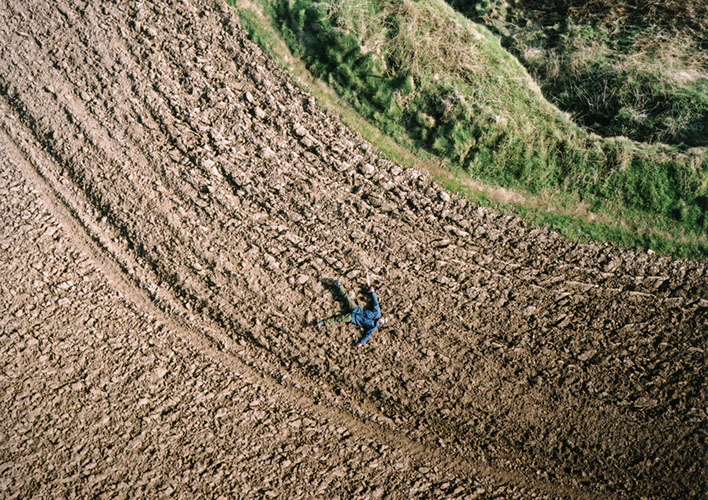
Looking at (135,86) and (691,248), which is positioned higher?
(135,86)

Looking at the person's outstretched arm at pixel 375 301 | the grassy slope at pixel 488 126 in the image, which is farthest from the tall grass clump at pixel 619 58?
the person's outstretched arm at pixel 375 301

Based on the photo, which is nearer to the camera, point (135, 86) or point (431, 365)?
point (431, 365)

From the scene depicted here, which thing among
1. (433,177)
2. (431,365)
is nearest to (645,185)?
(433,177)

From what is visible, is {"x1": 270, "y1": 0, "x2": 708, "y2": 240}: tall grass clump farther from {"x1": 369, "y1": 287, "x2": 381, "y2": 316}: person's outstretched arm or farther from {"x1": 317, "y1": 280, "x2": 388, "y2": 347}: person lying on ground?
{"x1": 317, "y1": 280, "x2": 388, "y2": 347}: person lying on ground

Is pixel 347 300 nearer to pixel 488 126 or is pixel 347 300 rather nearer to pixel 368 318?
pixel 368 318

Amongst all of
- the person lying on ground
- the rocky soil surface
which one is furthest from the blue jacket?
the rocky soil surface

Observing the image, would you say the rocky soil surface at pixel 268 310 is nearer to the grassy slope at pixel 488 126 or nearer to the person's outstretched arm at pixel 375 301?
the person's outstretched arm at pixel 375 301

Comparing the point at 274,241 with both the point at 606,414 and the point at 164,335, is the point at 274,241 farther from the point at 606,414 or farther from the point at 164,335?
the point at 606,414
